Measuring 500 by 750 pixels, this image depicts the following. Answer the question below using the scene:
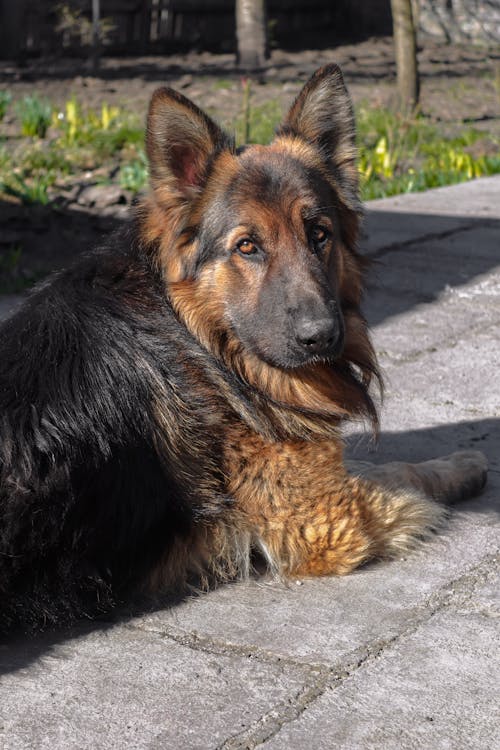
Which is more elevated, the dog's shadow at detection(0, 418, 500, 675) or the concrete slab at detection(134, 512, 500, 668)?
the dog's shadow at detection(0, 418, 500, 675)

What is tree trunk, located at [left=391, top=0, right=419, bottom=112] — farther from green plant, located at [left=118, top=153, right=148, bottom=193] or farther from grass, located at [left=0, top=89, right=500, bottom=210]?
green plant, located at [left=118, top=153, right=148, bottom=193]

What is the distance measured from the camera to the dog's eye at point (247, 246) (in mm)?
4098

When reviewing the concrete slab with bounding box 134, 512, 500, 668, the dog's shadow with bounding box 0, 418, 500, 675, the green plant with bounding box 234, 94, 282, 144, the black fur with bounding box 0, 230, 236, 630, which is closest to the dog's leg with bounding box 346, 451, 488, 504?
the dog's shadow with bounding box 0, 418, 500, 675

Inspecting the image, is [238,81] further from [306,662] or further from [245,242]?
[306,662]

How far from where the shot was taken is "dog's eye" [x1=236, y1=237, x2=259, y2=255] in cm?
410

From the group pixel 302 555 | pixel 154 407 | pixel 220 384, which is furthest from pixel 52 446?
pixel 302 555

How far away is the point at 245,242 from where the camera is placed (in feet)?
13.4

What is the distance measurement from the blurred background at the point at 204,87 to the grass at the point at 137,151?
2 centimetres

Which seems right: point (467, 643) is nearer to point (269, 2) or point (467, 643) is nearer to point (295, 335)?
Result: point (295, 335)

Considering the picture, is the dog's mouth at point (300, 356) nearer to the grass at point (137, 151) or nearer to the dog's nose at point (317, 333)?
the dog's nose at point (317, 333)

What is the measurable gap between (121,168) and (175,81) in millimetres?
6557

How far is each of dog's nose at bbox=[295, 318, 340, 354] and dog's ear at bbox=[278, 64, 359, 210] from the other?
2.40 feet

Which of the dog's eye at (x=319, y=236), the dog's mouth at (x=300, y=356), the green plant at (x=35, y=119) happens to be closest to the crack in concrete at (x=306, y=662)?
the dog's mouth at (x=300, y=356)

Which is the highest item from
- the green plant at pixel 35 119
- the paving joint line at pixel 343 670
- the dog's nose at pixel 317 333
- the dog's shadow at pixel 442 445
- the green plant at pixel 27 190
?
the green plant at pixel 35 119
